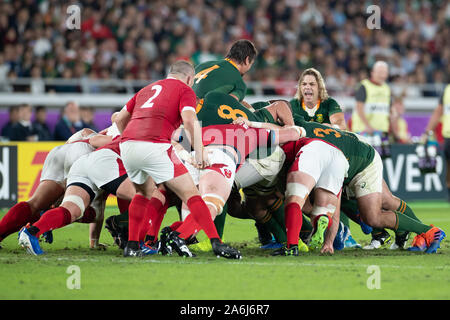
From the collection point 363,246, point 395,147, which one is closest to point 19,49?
point 395,147

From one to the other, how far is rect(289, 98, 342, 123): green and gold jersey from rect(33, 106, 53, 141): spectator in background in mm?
6278

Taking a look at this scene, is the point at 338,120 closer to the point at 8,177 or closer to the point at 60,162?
the point at 60,162

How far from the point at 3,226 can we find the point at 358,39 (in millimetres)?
15418

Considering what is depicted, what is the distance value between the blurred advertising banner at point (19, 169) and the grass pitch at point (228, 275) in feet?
16.4

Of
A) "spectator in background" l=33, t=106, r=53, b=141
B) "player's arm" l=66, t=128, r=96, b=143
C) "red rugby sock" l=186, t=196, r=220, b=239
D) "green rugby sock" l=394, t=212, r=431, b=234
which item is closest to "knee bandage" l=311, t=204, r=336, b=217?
"green rugby sock" l=394, t=212, r=431, b=234

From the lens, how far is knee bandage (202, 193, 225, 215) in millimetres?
6824

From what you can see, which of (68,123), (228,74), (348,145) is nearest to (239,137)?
(348,145)

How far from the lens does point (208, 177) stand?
22.9ft

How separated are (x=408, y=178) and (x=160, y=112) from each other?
29.8ft

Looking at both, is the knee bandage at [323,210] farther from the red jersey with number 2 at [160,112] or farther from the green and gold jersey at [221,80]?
the green and gold jersey at [221,80]

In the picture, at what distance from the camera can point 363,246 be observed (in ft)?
26.8

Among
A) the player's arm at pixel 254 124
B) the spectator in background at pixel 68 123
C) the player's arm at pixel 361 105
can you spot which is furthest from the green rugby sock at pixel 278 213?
the spectator in background at pixel 68 123

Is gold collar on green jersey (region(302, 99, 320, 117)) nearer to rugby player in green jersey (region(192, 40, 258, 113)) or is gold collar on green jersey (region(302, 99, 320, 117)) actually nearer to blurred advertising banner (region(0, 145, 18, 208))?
rugby player in green jersey (region(192, 40, 258, 113))
